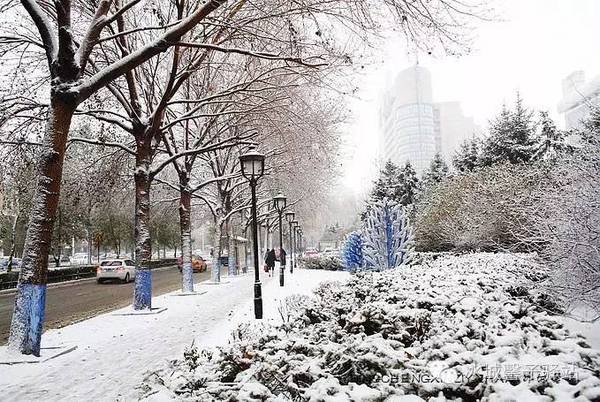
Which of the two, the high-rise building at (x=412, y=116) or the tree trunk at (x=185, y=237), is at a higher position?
the high-rise building at (x=412, y=116)

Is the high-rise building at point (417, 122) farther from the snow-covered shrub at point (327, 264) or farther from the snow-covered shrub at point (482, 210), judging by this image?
the snow-covered shrub at point (482, 210)

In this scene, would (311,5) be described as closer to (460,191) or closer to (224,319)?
(224,319)

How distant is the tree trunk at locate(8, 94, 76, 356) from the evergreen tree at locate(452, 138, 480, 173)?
104ft

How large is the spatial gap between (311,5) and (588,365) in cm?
677

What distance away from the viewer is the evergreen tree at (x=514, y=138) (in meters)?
31.8

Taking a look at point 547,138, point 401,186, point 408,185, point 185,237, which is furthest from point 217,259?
point 408,185

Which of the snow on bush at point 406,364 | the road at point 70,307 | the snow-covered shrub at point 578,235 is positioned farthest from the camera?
the road at point 70,307

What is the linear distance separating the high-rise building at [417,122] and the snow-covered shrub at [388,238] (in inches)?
4869

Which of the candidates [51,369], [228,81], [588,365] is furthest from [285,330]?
[228,81]

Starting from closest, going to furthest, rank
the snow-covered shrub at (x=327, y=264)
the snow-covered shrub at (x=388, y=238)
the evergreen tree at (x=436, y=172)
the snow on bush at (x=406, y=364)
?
the snow on bush at (x=406, y=364) < the snow-covered shrub at (x=388, y=238) < the snow-covered shrub at (x=327, y=264) < the evergreen tree at (x=436, y=172)

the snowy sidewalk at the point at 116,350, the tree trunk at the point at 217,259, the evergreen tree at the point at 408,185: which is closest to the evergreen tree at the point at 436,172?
the evergreen tree at the point at 408,185

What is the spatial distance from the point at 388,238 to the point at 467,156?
20756mm

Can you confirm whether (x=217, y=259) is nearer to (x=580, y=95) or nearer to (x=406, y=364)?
(x=580, y=95)

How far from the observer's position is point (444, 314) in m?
5.33
